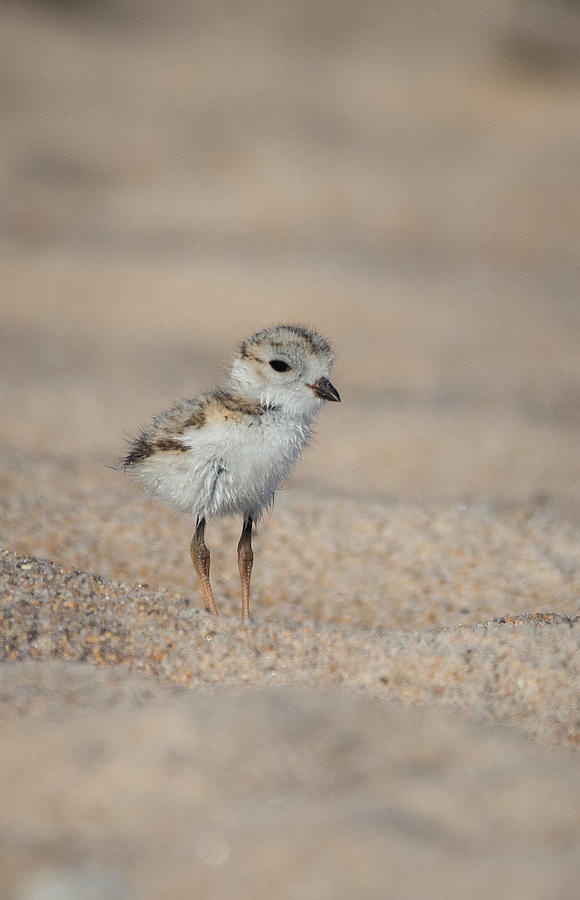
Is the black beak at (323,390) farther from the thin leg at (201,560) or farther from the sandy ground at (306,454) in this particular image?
the sandy ground at (306,454)

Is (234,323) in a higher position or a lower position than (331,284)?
lower

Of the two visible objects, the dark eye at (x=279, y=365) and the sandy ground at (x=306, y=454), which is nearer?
the sandy ground at (x=306, y=454)

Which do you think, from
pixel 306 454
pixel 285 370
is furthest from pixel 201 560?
pixel 306 454

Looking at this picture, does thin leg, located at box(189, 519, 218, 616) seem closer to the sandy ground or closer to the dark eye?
the sandy ground

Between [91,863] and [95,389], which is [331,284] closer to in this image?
[95,389]

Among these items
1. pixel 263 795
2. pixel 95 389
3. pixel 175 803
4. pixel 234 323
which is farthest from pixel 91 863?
pixel 234 323

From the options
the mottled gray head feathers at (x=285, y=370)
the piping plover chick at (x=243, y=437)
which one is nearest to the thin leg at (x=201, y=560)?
the piping plover chick at (x=243, y=437)
